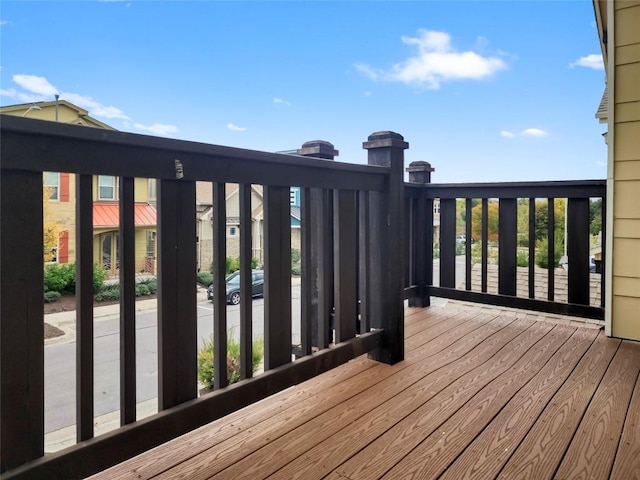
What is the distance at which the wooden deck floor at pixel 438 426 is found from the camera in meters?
1.18

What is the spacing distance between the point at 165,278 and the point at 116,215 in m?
0.24

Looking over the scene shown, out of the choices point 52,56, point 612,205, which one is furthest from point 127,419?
point 52,56

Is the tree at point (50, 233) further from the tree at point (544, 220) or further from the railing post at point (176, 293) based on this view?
the tree at point (544, 220)

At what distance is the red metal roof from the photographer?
45.1 inches

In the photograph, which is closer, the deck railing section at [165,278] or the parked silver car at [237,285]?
the deck railing section at [165,278]

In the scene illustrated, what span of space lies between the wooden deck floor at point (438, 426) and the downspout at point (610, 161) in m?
0.37

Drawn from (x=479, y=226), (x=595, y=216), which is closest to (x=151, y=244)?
(x=479, y=226)

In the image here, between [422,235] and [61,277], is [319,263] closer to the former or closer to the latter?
[61,277]

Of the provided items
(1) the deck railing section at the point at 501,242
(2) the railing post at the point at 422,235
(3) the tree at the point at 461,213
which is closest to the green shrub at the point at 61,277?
(1) the deck railing section at the point at 501,242

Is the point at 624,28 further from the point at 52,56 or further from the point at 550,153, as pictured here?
the point at 550,153

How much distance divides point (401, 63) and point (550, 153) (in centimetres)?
1058

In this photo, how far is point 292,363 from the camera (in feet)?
5.07

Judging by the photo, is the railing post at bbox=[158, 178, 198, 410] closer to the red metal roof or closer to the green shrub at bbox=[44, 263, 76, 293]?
the red metal roof

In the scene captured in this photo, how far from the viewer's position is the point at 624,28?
2.37 m
